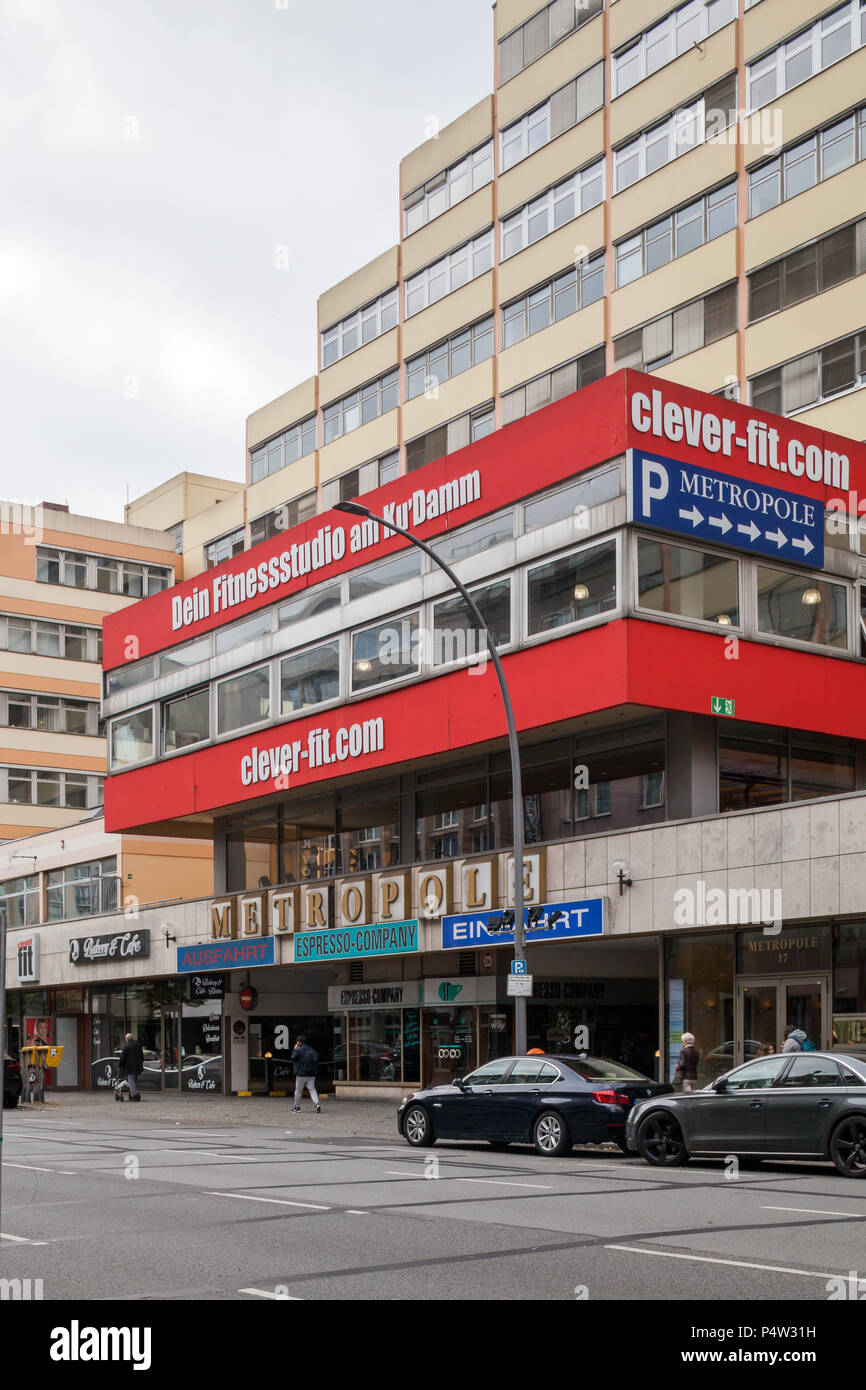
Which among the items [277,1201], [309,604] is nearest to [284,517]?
[309,604]

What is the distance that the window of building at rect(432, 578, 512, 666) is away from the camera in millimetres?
29875

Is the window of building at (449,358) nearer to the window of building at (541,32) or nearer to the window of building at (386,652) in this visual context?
the window of building at (541,32)

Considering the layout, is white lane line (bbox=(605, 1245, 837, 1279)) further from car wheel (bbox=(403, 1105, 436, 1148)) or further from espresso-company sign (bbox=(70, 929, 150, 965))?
espresso-company sign (bbox=(70, 929, 150, 965))

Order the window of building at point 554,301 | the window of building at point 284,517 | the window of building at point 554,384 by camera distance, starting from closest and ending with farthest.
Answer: the window of building at point 554,384 < the window of building at point 554,301 < the window of building at point 284,517

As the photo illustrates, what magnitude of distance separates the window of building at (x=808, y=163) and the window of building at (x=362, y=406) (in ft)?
50.9

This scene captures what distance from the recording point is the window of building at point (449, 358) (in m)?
45.6

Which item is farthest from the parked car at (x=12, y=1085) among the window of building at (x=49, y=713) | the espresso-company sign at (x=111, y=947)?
the window of building at (x=49, y=713)

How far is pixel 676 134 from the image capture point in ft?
128

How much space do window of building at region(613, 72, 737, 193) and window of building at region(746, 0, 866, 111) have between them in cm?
76

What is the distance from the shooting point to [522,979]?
24406 mm

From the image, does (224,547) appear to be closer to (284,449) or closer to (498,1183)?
(284,449)

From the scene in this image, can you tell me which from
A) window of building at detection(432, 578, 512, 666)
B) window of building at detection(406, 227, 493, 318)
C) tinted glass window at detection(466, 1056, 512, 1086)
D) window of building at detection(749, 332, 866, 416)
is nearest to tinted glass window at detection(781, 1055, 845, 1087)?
tinted glass window at detection(466, 1056, 512, 1086)

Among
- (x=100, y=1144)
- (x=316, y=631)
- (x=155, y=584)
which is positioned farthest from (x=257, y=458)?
(x=100, y=1144)
